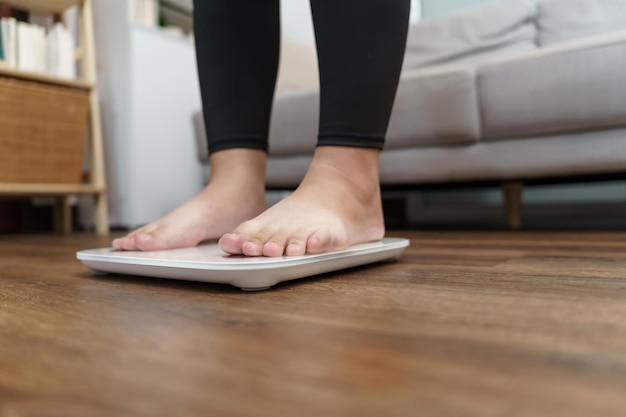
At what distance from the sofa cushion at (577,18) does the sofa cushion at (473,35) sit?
0.07 meters

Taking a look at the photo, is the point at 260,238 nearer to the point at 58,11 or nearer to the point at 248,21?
the point at 248,21

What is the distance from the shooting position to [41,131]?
6.11 ft

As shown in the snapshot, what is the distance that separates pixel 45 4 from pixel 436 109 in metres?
1.59

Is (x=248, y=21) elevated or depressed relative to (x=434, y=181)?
elevated

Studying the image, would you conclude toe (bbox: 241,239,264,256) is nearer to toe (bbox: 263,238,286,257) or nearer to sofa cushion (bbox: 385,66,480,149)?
toe (bbox: 263,238,286,257)

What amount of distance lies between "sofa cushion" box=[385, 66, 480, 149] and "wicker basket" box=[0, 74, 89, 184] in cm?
119

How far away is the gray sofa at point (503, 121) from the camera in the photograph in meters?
1.30

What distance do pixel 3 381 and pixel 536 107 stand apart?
1.37 metres

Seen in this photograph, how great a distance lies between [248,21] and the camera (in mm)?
819

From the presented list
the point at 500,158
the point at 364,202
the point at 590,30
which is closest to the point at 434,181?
the point at 500,158

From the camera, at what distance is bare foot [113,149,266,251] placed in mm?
735

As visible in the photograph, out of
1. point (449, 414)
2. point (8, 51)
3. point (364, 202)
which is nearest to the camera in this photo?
point (449, 414)

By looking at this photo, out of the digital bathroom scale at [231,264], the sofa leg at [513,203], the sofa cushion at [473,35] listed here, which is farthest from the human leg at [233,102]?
the sofa cushion at [473,35]

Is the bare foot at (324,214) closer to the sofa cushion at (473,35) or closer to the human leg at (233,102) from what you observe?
the human leg at (233,102)
